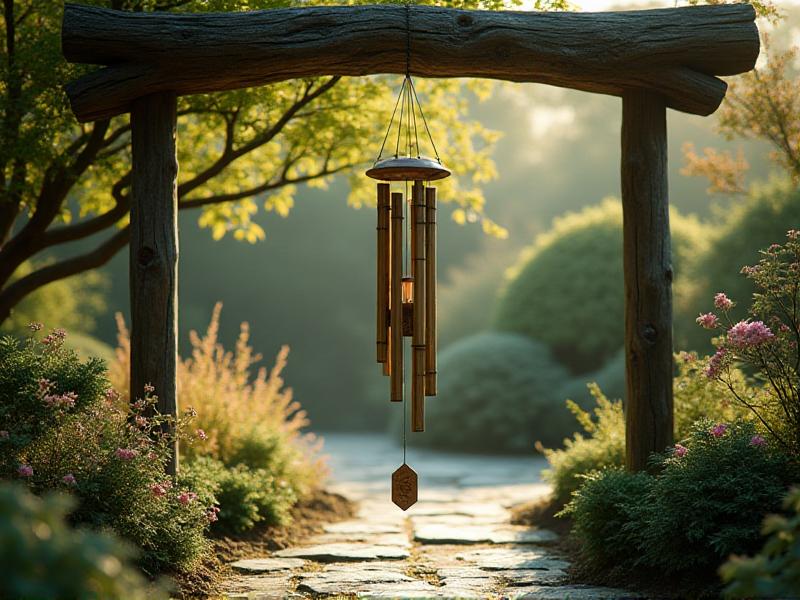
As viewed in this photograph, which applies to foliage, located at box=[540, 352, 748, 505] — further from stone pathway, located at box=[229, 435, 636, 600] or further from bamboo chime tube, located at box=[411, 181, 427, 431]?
bamboo chime tube, located at box=[411, 181, 427, 431]

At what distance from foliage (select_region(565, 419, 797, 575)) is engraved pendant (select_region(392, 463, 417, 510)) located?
3.56ft

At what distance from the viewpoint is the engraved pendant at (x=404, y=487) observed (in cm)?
505

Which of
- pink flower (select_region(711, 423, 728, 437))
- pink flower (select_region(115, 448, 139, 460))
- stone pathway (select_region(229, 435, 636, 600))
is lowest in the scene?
stone pathway (select_region(229, 435, 636, 600))

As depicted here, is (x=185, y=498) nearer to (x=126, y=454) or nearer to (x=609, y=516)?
(x=126, y=454)

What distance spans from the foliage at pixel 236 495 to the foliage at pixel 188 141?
2.38 meters

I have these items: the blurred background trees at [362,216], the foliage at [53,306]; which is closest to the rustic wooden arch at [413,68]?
the blurred background trees at [362,216]

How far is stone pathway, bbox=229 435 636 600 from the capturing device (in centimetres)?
471

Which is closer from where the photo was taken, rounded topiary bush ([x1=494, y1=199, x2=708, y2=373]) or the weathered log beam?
the weathered log beam

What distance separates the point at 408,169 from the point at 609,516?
224 centimetres

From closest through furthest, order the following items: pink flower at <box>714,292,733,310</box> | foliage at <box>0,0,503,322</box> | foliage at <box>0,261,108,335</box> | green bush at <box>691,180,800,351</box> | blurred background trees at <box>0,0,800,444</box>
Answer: pink flower at <box>714,292,733,310</box>
foliage at <box>0,0,503,322</box>
blurred background trees at <box>0,0,800,444</box>
green bush at <box>691,180,800,351</box>
foliage at <box>0,261,108,335</box>

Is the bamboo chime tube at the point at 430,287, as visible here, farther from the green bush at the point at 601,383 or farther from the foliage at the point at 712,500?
the green bush at the point at 601,383

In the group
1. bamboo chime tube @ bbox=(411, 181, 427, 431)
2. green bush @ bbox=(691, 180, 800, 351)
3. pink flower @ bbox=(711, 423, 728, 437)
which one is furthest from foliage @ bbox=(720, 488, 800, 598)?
green bush @ bbox=(691, 180, 800, 351)

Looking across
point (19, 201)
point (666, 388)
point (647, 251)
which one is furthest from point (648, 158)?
point (19, 201)

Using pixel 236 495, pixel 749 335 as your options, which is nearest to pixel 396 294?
pixel 749 335
